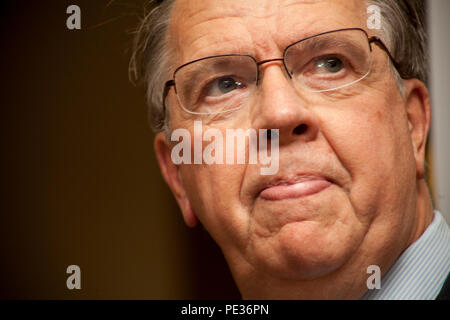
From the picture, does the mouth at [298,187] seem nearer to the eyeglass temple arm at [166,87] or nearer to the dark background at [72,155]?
the eyeglass temple arm at [166,87]

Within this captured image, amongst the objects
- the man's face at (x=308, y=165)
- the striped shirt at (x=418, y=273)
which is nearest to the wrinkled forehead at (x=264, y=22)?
the man's face at (x=308, y=165)

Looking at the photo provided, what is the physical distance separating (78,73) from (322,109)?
0.77 meters

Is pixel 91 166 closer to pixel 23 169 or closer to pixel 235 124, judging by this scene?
pixel 23 169

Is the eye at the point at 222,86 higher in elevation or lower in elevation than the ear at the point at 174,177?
higher

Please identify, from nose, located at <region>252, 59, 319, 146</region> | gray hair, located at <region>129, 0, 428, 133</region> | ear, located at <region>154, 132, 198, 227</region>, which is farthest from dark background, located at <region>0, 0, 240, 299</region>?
nose, located at <region>252, 59, 319, 146</region>

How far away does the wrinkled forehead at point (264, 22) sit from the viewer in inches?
43.5

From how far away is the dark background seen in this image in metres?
1.47

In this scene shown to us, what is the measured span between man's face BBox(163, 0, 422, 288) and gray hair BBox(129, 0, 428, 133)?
0.07 meters

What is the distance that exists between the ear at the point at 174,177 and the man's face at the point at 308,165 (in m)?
0.18

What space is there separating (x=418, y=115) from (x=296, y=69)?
1.11 ft

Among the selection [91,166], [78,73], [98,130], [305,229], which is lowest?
[305,229]

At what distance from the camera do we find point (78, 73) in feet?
4.93
